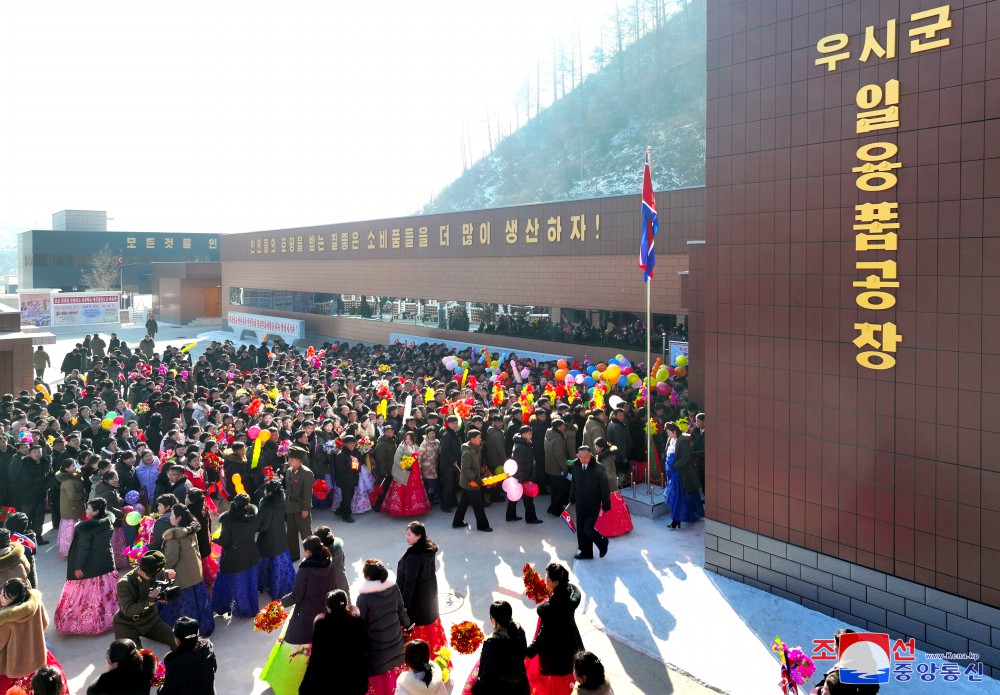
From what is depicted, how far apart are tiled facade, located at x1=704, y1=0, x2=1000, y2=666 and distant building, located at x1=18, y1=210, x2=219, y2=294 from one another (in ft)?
217

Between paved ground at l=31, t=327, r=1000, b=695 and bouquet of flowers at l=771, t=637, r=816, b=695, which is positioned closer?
bouquet of flowers at l=771, t=637, r=816, b=695

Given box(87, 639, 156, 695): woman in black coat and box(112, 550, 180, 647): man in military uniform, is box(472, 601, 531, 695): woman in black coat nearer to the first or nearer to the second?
box(87, 639, 156, 695): woman in black coat

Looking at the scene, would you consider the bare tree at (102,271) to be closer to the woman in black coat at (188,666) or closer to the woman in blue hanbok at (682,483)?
the woman in blue hanbok at (682,483)

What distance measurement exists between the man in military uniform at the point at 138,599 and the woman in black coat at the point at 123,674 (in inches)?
68.5

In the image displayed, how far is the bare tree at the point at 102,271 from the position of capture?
199ft

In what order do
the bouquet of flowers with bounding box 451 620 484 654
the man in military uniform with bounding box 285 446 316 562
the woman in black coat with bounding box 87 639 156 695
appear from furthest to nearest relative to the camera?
the man in military uniform with bounding box 285 446 316 562 → the bouquet of flowers with bounding box 451 620 484 654 → the woman in black coat with bounding box 87 639 156 695

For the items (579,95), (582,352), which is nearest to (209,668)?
(582,352)

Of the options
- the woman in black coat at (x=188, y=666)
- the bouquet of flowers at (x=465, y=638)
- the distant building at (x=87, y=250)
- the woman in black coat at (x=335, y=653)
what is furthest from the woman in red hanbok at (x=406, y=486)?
the distant building at (x=87, y=250)

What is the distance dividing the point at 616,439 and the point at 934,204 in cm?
621

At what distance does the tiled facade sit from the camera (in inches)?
251

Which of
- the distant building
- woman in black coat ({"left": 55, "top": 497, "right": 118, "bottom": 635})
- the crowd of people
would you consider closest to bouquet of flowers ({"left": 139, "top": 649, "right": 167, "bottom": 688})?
the crowd of people

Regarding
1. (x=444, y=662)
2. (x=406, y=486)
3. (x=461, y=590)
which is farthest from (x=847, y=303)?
(x=406, y=486)

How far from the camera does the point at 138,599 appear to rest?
6.38m

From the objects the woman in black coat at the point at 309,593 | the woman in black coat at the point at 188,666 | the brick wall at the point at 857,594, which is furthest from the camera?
the brick wall at the point at 857,594
